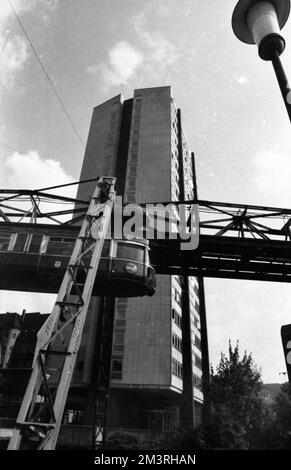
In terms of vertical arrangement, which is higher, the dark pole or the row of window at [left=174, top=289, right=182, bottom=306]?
the row of window at [left=174, top=289, right=182, bottom=306]

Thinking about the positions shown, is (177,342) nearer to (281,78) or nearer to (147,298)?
(147,298)

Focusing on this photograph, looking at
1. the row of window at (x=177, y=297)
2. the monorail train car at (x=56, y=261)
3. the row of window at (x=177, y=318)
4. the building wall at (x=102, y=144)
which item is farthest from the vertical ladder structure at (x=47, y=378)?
the building wall at (x=102, y=144)

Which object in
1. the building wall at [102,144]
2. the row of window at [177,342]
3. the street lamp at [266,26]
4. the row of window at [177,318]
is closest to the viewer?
the street lamp at [266,26]

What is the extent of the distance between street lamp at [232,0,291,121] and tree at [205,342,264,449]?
1691 centimetres

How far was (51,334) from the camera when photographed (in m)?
5.93

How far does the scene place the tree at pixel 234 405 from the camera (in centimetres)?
1613

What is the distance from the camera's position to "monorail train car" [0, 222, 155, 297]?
13055 mm

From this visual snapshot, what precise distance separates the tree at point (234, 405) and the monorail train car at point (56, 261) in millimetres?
8879

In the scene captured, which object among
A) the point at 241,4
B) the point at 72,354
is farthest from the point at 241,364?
the point at 241,4

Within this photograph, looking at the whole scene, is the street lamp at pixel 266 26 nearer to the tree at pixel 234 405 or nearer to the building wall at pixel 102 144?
the tree at pixel 234 405

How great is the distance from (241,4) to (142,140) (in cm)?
5253

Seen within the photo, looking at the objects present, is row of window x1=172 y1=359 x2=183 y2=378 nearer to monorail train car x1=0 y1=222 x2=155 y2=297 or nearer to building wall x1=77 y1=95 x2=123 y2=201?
monorail train car x1=0 y1=222 x2=155 y2=297

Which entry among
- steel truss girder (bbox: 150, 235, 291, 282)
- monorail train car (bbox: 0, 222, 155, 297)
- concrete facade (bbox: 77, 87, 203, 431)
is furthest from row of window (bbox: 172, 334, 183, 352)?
monorail train car (bbox: 0, 222, 155, 297)

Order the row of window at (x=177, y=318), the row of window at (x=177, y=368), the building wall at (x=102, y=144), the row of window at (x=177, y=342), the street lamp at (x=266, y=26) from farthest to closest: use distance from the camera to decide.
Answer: the building wall at (x=102, y=144)
the row of window at (x=177, y=318)
the row of window at (x=177, y=342)
the row of window at (x=177, y=368)
the street lamp at (x=266, y=26)
